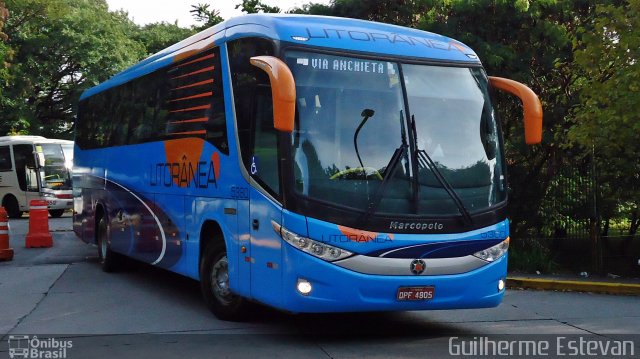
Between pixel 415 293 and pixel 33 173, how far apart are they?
2432 cm

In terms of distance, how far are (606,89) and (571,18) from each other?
325 cm

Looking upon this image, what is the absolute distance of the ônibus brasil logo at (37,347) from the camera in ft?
23.2

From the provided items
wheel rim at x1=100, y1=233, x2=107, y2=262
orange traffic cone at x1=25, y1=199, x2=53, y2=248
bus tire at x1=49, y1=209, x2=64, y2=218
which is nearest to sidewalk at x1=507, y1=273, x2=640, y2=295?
wheel rim at x1=100, y1=233, x2=107, y2=262

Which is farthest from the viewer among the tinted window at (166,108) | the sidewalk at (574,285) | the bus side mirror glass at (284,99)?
the sidewalk at (574,285)

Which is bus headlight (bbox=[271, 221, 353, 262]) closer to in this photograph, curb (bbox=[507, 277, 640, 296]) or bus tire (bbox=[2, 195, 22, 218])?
curb (bbox=[507, 277, 640, 296])

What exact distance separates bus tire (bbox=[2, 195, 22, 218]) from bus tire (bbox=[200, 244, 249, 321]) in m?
22.3

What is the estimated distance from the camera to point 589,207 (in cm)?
1454

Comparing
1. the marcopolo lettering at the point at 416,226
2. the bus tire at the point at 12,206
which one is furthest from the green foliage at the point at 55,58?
the marcopolo lettering at the point at 416,226

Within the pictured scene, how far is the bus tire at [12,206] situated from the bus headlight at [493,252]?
81.4 feet

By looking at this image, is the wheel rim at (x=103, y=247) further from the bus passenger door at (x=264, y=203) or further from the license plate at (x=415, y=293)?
the license plate at (x=415, y=293)

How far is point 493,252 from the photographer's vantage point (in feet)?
25.4

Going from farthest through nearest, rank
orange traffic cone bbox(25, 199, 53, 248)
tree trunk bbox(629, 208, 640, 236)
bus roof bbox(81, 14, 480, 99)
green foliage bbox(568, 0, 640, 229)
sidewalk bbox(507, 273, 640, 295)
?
orange traffic cone bbox(25, 199, 53, 248) → tree trunk bbox(629, 208, 640, 236) → green foliage bbox(568, 0, 640, 229) → sidewalk bbox(507, 273, 640, 295) → bus roof bbox(81, 14, 480, 99)

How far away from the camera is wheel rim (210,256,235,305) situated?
28.1ft

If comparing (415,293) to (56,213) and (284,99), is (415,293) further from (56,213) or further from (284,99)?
(56,213)
